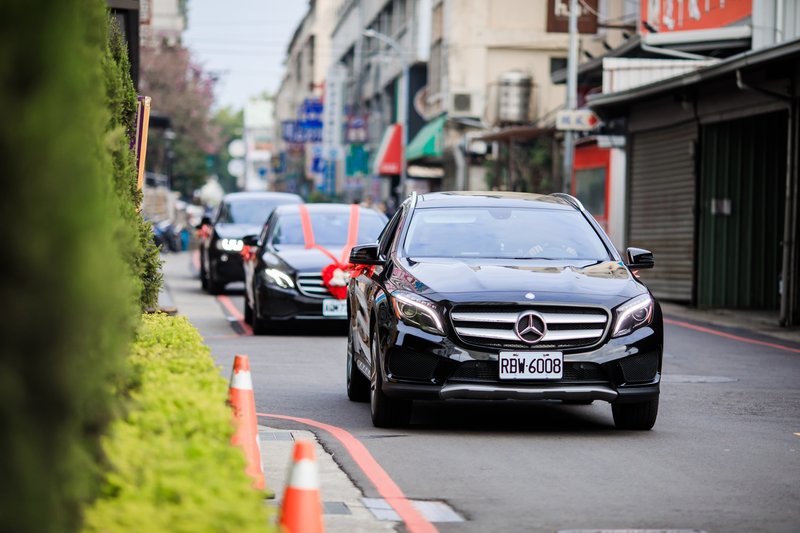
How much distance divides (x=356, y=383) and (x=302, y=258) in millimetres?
6860

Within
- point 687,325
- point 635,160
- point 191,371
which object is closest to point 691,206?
point 635,160

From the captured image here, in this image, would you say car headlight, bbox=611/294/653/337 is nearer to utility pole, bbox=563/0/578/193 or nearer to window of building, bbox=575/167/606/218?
utility pole, bbox=563/0/578/193

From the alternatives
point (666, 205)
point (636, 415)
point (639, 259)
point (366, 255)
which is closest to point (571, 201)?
point (639, 259)

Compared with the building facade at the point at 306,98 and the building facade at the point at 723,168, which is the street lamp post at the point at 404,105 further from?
the building facade at the point at 306,98

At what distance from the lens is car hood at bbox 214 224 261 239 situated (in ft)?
89.8

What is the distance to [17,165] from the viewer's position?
11.3 feet

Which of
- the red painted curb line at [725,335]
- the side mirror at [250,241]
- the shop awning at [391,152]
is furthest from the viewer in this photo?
the shop awning at [391,152]

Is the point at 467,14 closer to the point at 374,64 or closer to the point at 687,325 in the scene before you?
the point at 374,64

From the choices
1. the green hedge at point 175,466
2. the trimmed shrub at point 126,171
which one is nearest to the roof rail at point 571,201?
the trimmed shrub at point 126,171

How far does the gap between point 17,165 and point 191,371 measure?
11.3 feet

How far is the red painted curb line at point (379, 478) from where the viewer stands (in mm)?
7164

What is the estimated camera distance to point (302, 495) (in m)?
5.32

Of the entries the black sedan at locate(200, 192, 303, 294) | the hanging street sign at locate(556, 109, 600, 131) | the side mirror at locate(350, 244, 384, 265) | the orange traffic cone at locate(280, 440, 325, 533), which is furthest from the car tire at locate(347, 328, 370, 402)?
the hanging street sign at locate(556, 109, 600, 131)

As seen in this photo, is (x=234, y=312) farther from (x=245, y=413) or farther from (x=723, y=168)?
(x=245, y=413)
